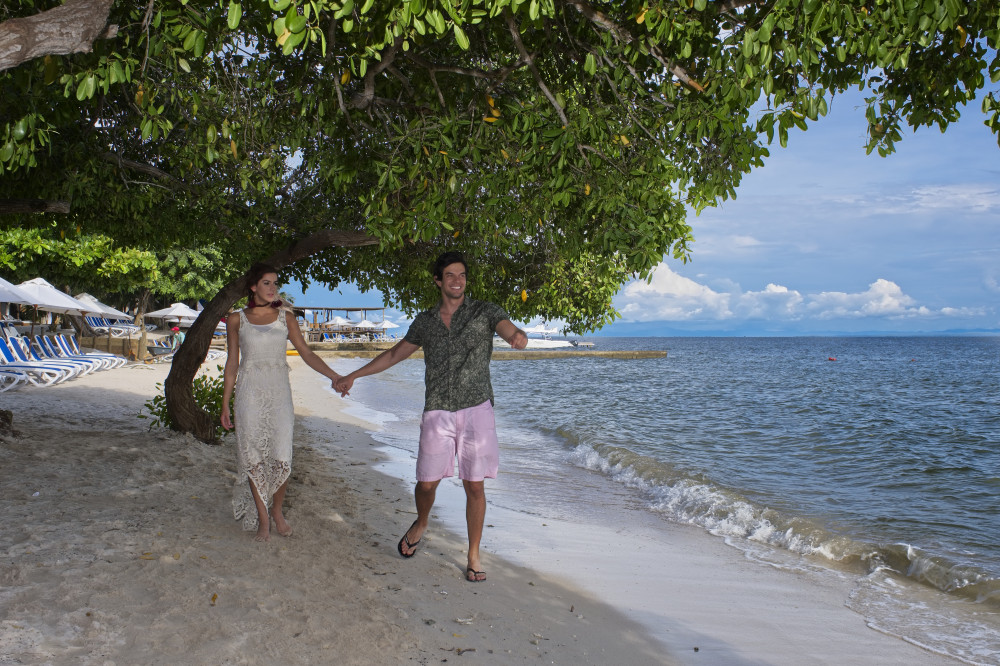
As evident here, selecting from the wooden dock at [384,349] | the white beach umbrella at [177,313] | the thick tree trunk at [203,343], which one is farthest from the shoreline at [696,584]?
the wooden dock at [384,349]

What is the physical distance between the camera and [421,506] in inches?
212

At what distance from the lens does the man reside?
16.4 feet

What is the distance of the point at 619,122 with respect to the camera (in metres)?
6.15

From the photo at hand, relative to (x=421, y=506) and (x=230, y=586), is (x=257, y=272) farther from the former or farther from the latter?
(x=230, y=586)

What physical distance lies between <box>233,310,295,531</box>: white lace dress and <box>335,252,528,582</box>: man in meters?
1.00

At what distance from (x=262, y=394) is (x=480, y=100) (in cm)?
287

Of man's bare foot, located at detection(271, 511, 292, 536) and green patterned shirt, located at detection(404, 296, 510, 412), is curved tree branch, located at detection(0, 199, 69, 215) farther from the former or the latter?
green patterned shirt, located at detection(404, 296, 510, 412)

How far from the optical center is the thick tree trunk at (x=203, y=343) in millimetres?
8234

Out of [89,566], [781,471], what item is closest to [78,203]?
[89,566]

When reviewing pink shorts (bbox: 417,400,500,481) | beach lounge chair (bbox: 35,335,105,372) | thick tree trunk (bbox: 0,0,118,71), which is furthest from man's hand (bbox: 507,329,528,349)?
beach lounge chair (bbox: 35,335,105,372)

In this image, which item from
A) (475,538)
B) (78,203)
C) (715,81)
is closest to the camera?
(715,81)

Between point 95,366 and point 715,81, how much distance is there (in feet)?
65.1

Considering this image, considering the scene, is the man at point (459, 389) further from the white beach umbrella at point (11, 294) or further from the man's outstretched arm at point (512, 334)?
the white beach umbrella at point (11, 294)

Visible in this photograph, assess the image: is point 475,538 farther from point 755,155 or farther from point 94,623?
point 755,155
